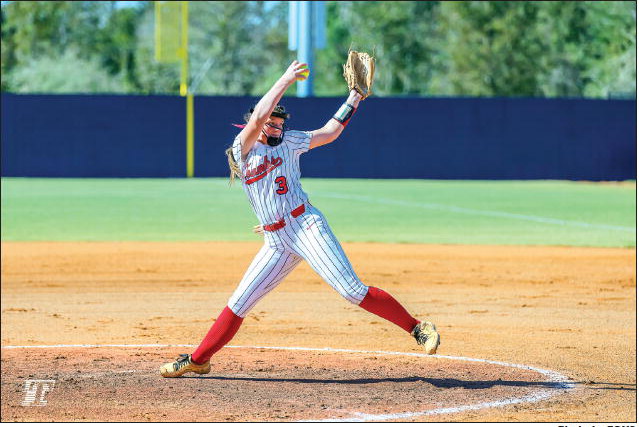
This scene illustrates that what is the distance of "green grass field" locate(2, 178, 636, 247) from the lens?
17781 mm

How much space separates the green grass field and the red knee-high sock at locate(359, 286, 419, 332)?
32.1ft

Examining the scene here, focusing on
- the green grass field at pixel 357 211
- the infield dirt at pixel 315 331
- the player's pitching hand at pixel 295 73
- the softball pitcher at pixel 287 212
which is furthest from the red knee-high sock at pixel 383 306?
the green grass field at pixel 357 211

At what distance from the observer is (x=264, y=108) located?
21.5 feet

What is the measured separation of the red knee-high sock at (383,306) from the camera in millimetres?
7078

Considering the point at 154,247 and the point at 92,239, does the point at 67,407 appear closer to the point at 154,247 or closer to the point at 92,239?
the point at 154,247

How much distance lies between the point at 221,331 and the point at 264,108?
1.63m

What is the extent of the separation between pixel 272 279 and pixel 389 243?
956 centimetres

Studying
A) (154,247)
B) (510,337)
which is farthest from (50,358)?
(154,247)

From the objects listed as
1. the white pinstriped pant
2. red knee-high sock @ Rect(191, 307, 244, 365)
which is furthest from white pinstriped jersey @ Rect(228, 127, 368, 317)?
red knee-high sock @ Rect(191, 307, 244, 365)

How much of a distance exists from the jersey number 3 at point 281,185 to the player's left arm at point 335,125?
0.29 meters

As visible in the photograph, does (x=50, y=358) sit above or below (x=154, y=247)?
above

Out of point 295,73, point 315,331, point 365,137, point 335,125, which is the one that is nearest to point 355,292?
point 335,125

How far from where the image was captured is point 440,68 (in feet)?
192

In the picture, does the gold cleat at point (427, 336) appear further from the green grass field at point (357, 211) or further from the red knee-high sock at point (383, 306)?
the green grass field at point (357, 211)
